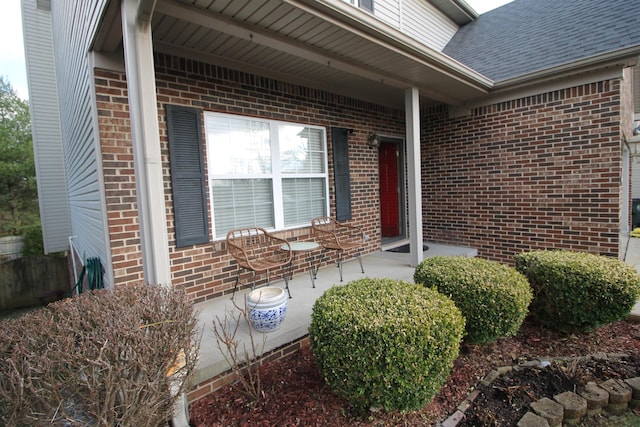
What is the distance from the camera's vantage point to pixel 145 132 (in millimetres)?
2043

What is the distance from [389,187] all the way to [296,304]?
4.04 meters

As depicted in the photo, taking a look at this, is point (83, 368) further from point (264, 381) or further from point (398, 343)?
point (398, 343)

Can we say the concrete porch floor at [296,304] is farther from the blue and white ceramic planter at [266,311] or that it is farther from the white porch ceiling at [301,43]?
the white porch ceiling at [301,43]

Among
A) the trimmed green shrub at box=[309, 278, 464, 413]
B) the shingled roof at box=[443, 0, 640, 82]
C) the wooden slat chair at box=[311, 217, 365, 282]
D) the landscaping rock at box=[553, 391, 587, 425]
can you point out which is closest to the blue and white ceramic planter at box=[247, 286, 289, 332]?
the trimmed green shrub at box=[309, 278, 464, 413]

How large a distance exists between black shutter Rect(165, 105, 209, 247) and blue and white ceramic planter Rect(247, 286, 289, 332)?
3.96 ft

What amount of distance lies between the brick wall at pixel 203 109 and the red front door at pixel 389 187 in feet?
3.54

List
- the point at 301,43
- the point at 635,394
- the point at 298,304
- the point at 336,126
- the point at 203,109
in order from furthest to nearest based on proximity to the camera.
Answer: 1. the point at 336,126
2. the point at 203,109
3. the point at 298,304
4. the point at 301,43
5. the point at 635,394

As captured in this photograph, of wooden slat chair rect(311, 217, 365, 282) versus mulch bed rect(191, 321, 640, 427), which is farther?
wooden slat chair rect(311, 217, 365, 282)

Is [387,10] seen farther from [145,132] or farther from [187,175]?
[145,132]

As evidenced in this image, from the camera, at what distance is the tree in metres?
13.9

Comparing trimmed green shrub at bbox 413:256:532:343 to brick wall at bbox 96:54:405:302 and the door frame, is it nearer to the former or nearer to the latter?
brick wall at bbox 96:54:405:302

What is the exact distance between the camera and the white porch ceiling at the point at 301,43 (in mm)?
2453

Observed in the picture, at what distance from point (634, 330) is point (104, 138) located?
205 inches

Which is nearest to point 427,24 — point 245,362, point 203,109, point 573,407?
point 203,109
